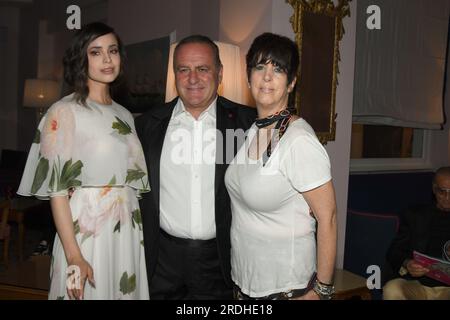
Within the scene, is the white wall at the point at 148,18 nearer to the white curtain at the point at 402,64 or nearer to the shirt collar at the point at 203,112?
the white curtain at the point at 402,64

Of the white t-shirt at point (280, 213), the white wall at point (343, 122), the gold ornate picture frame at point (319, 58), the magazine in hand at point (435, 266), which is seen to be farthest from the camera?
the white wall at point (343, 122)

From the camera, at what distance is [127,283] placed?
5.03 feet

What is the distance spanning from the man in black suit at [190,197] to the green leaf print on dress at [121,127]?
0.31 meters

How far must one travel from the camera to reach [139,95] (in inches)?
177

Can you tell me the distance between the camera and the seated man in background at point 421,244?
99.3 inches

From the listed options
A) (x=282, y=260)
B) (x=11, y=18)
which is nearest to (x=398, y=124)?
(x=282, y=260)

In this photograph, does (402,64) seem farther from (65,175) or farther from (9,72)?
(9,72)

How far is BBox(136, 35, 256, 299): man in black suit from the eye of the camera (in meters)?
1.84

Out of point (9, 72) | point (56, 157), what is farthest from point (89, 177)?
point (9, 72)

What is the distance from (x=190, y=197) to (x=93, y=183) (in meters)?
0.53

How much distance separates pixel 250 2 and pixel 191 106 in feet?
4.37

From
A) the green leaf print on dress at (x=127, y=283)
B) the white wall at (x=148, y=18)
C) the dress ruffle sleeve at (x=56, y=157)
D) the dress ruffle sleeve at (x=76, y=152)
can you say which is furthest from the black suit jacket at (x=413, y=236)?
the white wall at (x=148, y=18)

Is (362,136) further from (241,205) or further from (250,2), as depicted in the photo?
(241,205)

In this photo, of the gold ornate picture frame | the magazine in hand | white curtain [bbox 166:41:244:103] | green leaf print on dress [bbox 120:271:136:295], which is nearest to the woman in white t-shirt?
green leaf print on dress [bbox 120:271:136:295]
